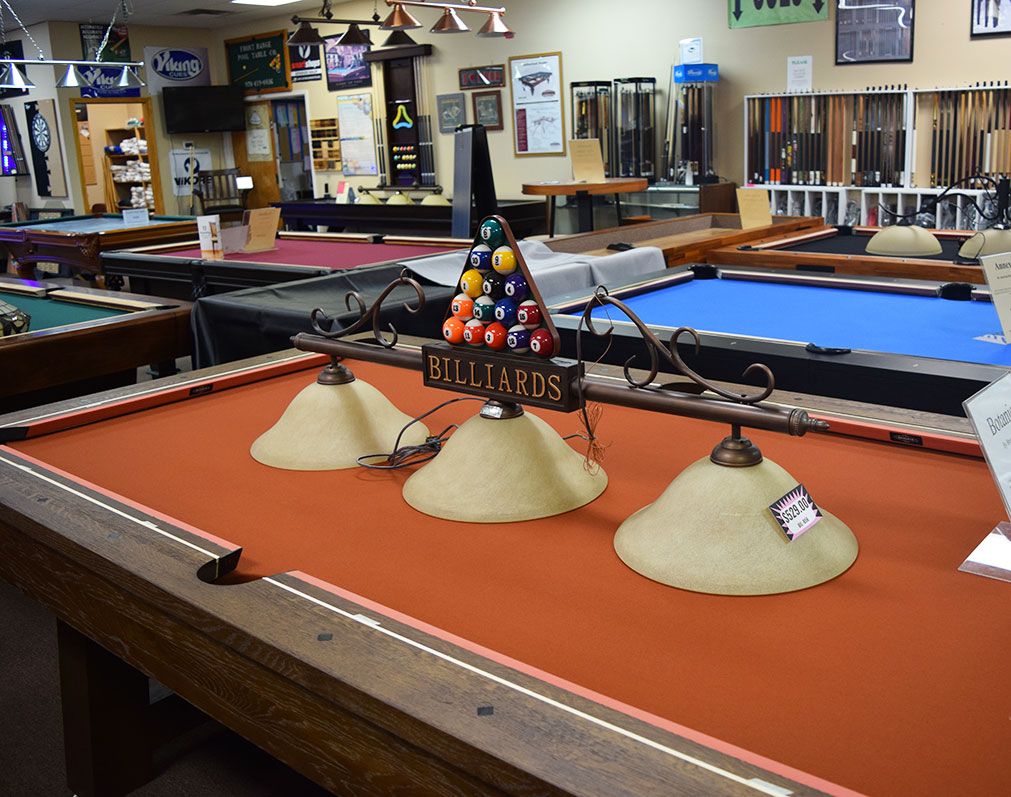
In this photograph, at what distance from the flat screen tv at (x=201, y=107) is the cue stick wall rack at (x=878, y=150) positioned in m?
7.23

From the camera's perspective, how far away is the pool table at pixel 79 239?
5.85 metres

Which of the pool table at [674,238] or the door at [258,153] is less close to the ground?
the door at [258,153]

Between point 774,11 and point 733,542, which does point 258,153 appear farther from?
point 733,542

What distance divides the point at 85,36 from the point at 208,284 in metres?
8.42

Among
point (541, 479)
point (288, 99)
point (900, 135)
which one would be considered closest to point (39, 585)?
point (541, 479)

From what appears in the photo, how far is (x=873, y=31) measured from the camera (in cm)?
682

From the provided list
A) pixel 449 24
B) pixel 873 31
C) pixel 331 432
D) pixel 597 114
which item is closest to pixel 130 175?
pixel 597 114

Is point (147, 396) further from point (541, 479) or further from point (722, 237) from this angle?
point (722, 237)

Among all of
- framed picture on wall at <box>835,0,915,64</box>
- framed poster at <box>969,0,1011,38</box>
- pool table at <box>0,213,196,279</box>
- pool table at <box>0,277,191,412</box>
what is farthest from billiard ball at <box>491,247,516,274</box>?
framed picture on wall at <box>835,0,915,64</box>

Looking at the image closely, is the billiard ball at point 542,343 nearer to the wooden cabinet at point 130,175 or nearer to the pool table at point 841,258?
the pool table at point 841,258

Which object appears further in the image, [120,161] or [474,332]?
[120,161]

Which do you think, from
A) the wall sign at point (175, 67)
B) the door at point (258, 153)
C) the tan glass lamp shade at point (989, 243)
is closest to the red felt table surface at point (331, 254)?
the tan glass lamp shade at point (989, 243)

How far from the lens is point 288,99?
11.6 meters

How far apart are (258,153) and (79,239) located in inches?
266
